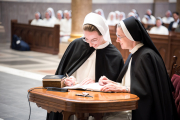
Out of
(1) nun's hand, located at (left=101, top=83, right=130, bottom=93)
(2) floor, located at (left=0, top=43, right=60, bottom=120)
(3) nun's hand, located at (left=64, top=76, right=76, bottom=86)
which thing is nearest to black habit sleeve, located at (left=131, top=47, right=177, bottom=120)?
(1) nun's hand, located at (left=101, top=83, right=130, bottom=93)

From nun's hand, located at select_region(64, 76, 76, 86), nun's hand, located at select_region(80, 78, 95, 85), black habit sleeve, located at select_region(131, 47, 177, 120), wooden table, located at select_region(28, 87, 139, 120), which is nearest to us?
wooden table, located at select_region(28, 87, 139, 120)

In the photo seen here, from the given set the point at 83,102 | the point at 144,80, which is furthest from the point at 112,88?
the point at 83,102

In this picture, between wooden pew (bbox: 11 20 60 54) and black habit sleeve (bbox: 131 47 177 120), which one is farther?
wooden pew (bbox: 11 20 60 54)

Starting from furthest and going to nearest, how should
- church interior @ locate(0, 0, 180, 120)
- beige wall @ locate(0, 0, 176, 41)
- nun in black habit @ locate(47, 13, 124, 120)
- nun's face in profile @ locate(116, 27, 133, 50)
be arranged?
1. beige wall @ locate(0, 0, 176, 41)
2. church interior @ locate(0, 0, 180, 120)
3. nun in black habit @ locate(47, 13, 124, 120)
4. nun's face in profile @ locate(116, 27, 133, 50)

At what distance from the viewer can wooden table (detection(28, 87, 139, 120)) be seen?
7.66ft

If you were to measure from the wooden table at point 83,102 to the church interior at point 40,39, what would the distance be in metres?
2.28

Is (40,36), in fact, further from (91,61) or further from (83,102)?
(83,102)

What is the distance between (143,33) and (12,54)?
35.0 feet

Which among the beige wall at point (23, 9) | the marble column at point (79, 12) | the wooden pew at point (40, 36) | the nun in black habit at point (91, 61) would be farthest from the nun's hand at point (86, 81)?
the beige wall at point (23, 9)

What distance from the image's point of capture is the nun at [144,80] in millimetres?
2662

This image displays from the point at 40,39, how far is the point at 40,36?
0.47 ft

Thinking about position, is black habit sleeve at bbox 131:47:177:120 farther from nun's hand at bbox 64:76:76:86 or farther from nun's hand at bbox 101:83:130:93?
nun's hand at bbox 64:76:76:86

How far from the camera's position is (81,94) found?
2580 millimetres

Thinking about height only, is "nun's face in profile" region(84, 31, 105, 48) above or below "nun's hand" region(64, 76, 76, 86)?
above
